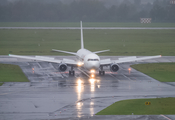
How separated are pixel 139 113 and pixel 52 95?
35.9 feet

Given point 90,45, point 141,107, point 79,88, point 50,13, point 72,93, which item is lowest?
point 141,107

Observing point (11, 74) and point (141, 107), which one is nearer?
point (141, 107)

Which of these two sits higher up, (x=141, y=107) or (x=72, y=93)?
(x=72, y=93)

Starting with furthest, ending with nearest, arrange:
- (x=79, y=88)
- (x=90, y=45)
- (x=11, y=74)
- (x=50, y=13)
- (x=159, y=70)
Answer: (x=50, y=13) < (x=90, y=45) < (x=159, y=70) < (x=11, y=74) < (x=79, y=88)

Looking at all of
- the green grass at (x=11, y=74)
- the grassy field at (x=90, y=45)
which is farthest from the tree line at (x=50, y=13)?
the green grass at (x=11, y=74)

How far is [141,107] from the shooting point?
29.4 meters

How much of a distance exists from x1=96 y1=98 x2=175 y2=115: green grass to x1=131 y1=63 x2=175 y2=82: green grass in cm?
1281

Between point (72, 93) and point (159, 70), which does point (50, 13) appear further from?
point (72, 93)

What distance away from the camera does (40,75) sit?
47312 millimetres

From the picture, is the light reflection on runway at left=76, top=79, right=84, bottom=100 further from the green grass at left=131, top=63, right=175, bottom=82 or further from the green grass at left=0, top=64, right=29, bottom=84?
the green grass at left=131, top=63, right=175, bottom=82

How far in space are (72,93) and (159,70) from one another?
21.4 meters

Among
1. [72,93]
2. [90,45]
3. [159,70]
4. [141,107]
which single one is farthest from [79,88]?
[90,45]

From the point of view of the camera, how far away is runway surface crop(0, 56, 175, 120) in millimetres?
27000

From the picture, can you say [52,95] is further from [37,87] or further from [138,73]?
[138,73]
